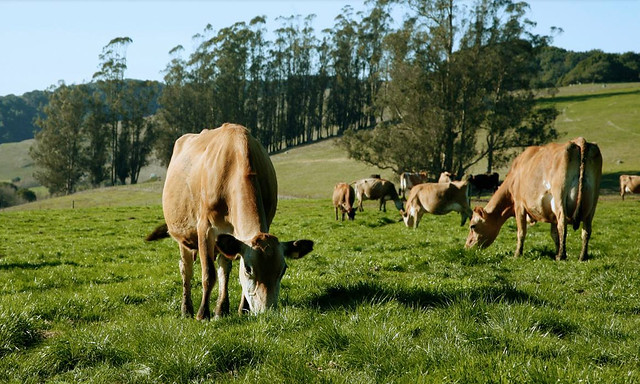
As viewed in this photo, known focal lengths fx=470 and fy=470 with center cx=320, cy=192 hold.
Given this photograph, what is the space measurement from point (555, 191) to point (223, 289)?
7.37m

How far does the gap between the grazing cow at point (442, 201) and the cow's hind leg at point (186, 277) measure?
1248 cm

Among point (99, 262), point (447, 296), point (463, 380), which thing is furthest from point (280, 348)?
point (99, 262)

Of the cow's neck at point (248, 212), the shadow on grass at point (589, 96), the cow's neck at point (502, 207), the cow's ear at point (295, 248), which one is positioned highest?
the shadow on grass at point (589, 96)

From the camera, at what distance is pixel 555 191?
9.83 meters

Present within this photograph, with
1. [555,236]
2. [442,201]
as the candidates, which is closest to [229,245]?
[555,236]

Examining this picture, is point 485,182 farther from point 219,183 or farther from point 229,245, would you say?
point 229,245

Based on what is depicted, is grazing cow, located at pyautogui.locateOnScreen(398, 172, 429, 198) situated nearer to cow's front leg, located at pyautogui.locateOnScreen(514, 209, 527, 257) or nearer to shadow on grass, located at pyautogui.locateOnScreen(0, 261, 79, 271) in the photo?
cow's front leg, located at pyautogui.locateOnScreen(514, 209, 527, 257)

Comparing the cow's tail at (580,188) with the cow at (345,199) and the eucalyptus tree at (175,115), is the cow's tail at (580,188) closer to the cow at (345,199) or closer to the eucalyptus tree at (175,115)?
the cow at (345,199)

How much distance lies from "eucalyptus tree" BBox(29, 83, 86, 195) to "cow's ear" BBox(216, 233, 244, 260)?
7878 cm

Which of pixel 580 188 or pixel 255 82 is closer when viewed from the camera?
pixel 580 188

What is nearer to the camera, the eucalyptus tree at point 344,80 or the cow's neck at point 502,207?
the cow's neck at point 502,207

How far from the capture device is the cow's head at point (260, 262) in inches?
197

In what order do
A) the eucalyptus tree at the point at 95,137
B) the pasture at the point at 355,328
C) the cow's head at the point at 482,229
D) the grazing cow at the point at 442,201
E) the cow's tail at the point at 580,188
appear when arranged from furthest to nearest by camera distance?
the eucalyptus tree at the point at 95,137 → the grazing cow at the point at 442,201 → the cow's head at the point at 482,229 → the cow's tail at the point at 580,188 → the pasture at the point at 355,328

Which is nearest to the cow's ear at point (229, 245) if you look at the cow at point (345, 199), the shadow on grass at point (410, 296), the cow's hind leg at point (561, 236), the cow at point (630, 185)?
the shadow on grass at point (410, 296)
